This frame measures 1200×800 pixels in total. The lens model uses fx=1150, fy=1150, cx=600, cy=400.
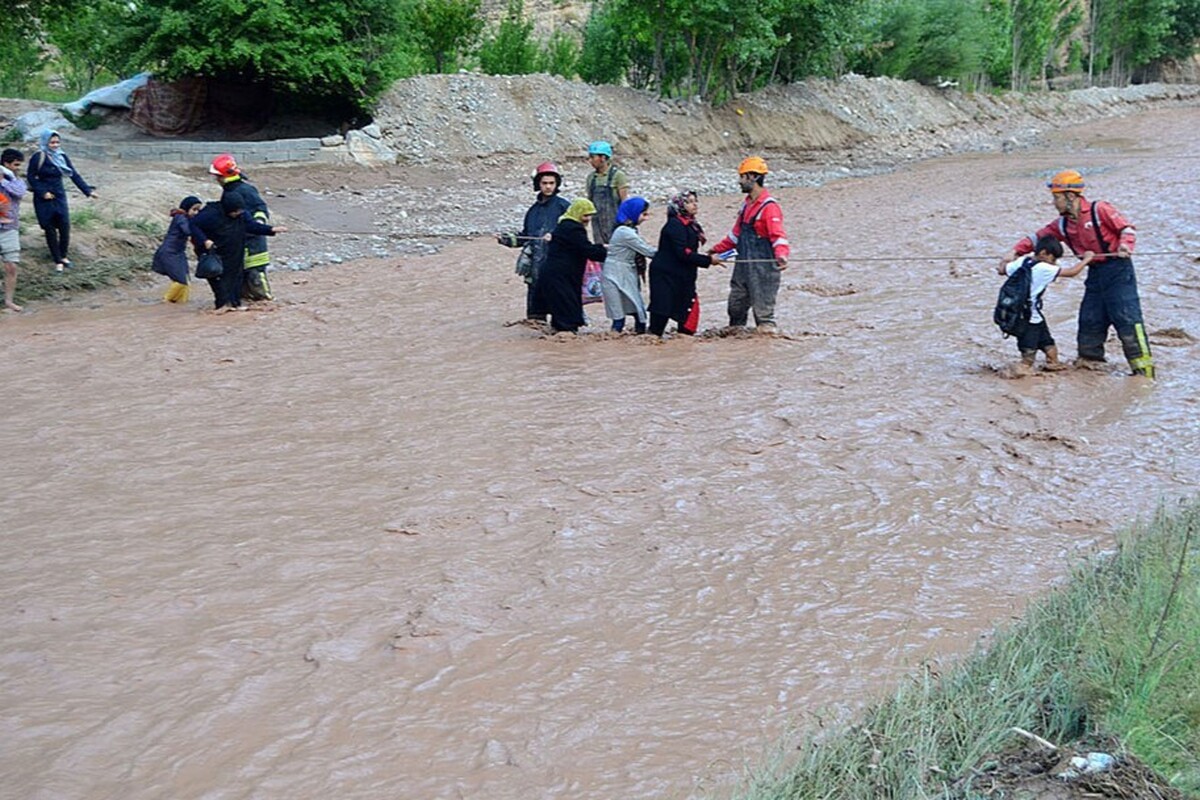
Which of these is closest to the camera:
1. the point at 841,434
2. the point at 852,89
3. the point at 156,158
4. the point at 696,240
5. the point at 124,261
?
the point at 841,434

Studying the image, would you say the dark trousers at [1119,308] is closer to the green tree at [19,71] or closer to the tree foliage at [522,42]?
the tree foliage at [522,42]

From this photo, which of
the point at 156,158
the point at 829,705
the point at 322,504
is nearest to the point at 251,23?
the point at 156,158

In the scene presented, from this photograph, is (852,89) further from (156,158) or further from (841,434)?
(841,434)

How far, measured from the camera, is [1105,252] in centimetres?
882

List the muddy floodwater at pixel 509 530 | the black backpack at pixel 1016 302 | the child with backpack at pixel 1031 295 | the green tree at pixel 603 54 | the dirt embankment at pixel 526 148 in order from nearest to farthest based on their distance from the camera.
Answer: the muddy floodwater at pixel 509 530 → the child with backpack at pixel 1031 295 → the black backpack at pixel 1016 302 → the dirt embankment at pixel 526 148 → the green tree at pixel 603 54

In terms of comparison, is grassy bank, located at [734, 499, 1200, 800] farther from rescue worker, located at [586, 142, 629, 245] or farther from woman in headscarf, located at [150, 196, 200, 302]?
woman in headscarf, located at [150, 196, 200, 302]

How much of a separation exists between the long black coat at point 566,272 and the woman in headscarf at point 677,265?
56 cm

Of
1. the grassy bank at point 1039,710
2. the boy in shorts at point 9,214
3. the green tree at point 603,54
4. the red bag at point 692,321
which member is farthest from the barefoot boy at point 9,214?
the green tree at point 603,54

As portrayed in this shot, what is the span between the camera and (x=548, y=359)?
1016 centimetres

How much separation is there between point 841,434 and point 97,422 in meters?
5.55

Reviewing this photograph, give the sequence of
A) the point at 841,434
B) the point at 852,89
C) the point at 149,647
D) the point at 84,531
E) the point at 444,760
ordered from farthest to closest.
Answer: the point at 852,89
the point at 841,434
the point at 84,531
the point at 149,647
the point at 444,760

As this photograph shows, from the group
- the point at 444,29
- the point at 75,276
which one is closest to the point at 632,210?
the point at 75,276

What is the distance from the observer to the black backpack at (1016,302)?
29.3 feet

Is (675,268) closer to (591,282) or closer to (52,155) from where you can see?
(591,282)
